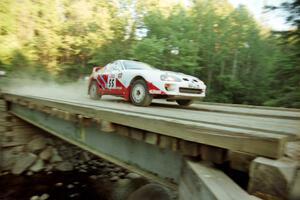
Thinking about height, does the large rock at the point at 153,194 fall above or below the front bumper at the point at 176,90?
below

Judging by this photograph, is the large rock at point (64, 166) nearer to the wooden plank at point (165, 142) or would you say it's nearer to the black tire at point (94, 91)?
the black tire at point (94, 91)

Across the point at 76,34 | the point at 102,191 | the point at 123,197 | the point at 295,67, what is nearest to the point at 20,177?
the point at 102,191

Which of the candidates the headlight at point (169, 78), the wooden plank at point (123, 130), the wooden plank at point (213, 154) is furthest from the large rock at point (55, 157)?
the wooden plank at point (213, 154)

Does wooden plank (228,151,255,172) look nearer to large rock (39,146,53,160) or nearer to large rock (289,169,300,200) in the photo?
large rock (289,169,300,200)

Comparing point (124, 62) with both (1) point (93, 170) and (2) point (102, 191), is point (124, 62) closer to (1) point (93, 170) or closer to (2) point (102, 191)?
(2) point (102, 191)

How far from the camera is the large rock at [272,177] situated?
146 cm

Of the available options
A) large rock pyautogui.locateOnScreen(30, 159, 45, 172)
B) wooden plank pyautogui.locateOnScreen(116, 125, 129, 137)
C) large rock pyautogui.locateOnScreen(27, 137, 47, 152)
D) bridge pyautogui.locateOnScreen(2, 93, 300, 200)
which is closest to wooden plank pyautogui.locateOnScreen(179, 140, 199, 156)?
bridge pyautogui.locateOnScreen(2, 93, 300, 200)

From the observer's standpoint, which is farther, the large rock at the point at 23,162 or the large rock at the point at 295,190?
the large rock at the point at 23,162

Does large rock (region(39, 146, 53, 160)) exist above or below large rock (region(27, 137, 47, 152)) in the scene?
below

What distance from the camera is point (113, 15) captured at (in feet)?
87.2

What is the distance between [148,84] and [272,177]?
3681 millimetres

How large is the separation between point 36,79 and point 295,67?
19154 mm

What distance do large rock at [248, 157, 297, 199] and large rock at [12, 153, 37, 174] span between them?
32.1ft

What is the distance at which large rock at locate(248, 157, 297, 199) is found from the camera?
1.46 m
